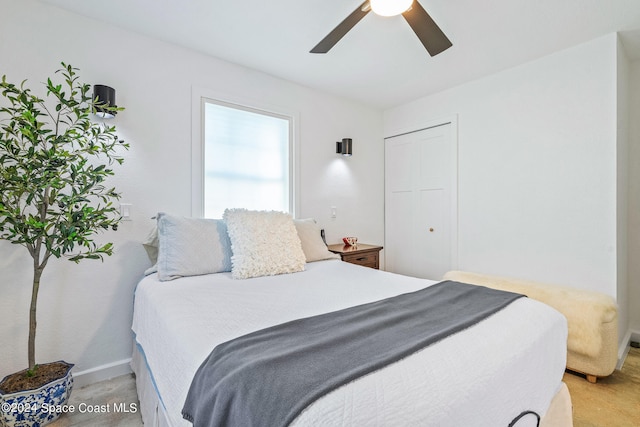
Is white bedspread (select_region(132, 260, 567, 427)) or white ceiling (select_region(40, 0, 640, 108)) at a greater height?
white ceiling (select_region(40, 0, 640, 108))

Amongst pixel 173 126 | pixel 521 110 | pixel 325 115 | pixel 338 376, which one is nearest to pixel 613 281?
pixel 521 110

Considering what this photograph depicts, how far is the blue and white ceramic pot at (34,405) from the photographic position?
1.48 metres

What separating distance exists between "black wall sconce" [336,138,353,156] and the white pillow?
4.15 feet

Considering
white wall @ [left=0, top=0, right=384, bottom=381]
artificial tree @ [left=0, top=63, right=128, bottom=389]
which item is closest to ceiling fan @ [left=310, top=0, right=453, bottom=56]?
white wall @ [left=0, top=0, right=384, bottom=381]

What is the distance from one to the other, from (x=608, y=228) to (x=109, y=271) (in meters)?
3.95

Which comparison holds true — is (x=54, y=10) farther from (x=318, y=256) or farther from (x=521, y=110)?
(x=521, y=110)

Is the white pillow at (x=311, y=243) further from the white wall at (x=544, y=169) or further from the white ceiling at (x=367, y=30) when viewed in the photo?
the white wall at (x=544, y=169)

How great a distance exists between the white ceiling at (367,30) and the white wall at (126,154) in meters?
0.16

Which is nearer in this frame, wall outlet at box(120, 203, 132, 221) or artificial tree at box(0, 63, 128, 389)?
artificial tree at box(0, 63, 128, 389)

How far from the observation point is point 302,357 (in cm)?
89

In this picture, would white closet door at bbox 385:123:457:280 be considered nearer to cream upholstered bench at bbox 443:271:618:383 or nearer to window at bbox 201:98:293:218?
cream upholstered bench at bbox 443:271:618:383

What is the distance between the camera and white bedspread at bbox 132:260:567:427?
0.73 metres

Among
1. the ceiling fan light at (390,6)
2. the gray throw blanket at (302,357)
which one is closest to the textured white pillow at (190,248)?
the gray throw blanket at (302,357)

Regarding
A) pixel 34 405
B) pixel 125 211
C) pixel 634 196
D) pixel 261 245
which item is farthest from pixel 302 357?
pixel 634 196
